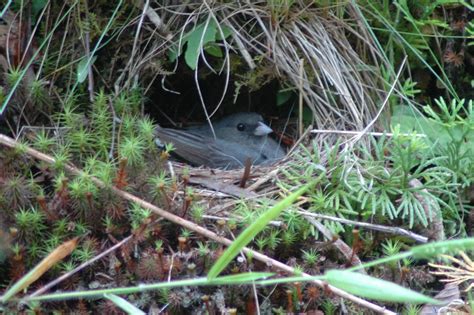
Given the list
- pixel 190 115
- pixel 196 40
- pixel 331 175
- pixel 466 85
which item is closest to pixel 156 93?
pixel 190 115

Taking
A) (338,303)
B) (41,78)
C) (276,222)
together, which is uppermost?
(41,78)

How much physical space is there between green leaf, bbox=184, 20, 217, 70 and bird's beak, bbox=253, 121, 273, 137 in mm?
712

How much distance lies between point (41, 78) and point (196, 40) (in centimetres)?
75

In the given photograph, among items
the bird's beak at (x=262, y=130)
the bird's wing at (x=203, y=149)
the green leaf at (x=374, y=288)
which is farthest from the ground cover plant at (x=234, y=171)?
the green leaf at (x=374, y=288)

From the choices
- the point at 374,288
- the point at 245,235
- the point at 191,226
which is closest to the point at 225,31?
the point at 191,226

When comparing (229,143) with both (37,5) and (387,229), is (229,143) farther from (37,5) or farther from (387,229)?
(387,229)

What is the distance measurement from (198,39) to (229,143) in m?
0.76

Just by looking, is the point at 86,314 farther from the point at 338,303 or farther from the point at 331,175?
the point at 331,175

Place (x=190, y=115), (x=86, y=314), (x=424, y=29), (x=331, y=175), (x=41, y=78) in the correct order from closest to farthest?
1. (x=86, y=314)
2. (x=331, y=175)
3. (x=41, y=78)
4. (x=424, y=29)
5. (x=190, y=115)

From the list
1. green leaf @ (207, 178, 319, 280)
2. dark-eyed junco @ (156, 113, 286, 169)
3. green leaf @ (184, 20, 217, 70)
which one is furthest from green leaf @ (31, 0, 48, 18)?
green leaf @ (207, 178, 319, 280)

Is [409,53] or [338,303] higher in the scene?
[409,53]

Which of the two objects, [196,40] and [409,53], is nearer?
[196,40]

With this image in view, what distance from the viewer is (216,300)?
321 centimetres

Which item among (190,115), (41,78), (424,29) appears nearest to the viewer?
(41,78)
